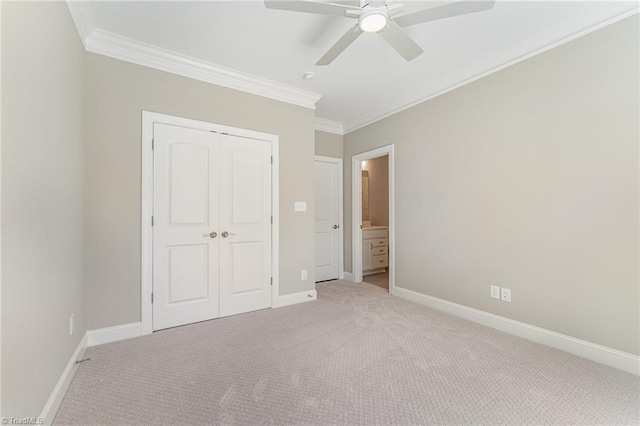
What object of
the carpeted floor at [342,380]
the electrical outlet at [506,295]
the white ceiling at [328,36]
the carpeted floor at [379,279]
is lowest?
the carpeted floor at [379,279]

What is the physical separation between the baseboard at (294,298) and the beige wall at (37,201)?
1.86 meters

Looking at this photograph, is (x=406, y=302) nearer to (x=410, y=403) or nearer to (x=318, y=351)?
(x=318, y=351)

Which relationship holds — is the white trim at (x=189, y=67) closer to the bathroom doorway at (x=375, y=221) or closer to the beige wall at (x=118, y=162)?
the beige wall at (x=118, y=162)

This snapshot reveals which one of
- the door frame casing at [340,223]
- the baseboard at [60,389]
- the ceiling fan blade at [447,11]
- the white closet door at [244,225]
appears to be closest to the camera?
the baseboard at [60,389]

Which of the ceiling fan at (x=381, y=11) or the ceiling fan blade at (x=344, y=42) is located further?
the ceiling fan blade at (x=344, y=42)

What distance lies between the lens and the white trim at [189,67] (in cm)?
232

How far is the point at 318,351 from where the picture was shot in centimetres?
216

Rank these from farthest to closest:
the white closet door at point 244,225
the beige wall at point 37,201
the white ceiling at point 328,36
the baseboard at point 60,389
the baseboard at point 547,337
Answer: the white closet door at point 244,225
the white ceiling at point 328,36
the baseboard at point 547,337
the baseboard at point 60,389
the beige wall at point 37,201

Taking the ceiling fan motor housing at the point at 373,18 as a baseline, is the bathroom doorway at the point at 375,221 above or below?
below

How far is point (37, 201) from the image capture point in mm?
1331

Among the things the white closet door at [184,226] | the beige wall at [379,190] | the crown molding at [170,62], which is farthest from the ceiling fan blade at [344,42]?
the beige wall at [379,190]

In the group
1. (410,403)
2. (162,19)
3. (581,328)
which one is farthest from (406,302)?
(162,19)

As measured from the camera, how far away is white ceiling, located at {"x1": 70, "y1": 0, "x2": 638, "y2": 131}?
2012mm

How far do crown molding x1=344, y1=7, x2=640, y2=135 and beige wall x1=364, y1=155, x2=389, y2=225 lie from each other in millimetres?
1515
